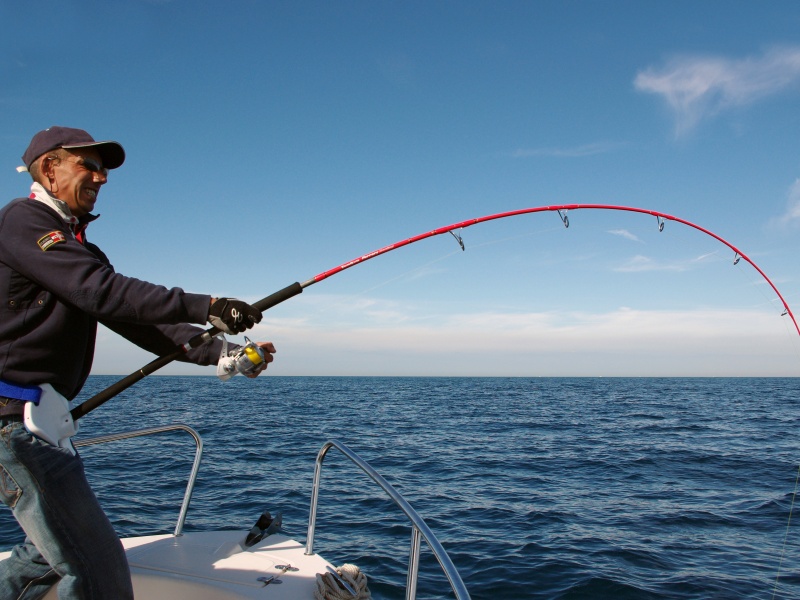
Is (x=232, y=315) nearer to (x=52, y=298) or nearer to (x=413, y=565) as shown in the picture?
(x=52, y=298)

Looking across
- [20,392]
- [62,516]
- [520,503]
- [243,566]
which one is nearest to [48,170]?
[20,392]

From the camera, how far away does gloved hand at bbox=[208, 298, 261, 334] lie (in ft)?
7.07

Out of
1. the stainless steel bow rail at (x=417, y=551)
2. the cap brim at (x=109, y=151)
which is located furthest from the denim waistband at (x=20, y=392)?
the stainless steel bow rail at (x=417, y=551)

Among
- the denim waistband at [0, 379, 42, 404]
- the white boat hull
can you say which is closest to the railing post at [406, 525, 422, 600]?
the white boat hull

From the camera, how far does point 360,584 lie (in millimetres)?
2877

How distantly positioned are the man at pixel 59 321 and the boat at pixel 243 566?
0.75m

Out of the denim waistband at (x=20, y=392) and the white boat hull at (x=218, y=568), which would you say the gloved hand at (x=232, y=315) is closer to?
the denim waistband at (x=20, y=392)

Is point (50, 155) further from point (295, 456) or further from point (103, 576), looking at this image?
point (295, 456)

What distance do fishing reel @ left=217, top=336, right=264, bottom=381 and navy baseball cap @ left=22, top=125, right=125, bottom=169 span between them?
0.92 m

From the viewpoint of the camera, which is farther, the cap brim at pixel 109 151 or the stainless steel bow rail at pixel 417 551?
the cap brim at pixel 109 151

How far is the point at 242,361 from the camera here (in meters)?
2.57

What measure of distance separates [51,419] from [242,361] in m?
0.75

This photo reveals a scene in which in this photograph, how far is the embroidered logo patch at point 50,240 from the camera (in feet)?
6.38

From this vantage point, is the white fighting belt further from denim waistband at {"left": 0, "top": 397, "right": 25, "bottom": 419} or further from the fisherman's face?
Answer: the fisherman's face
